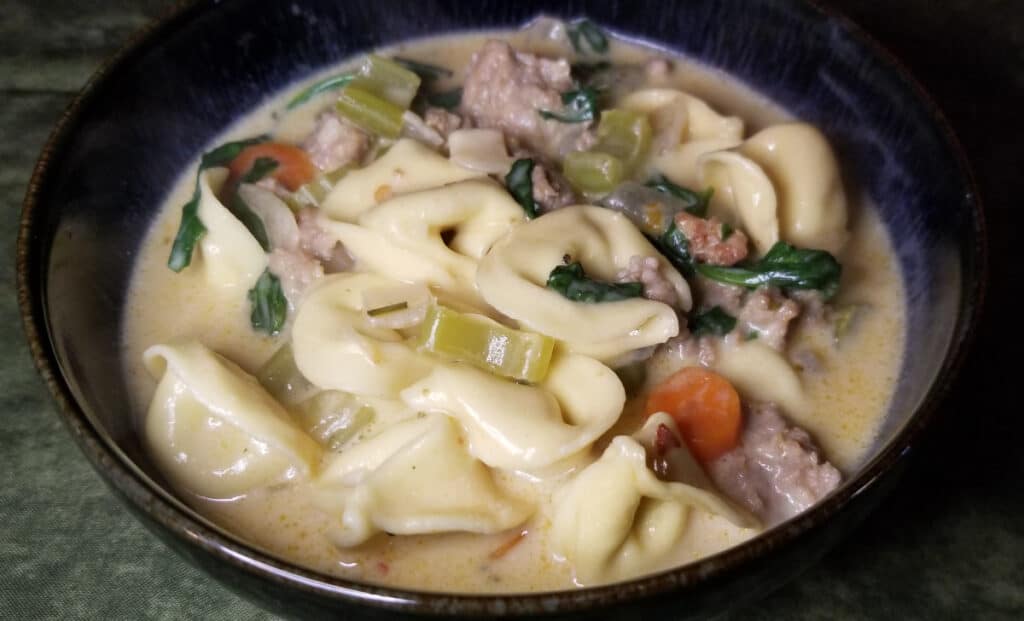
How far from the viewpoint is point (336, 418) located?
3059 mm

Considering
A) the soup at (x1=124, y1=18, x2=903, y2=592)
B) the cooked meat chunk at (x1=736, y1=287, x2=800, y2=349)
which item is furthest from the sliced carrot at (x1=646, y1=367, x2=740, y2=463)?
the cooked meat chunk at (x1=736, y1=287, x2=800, y2=349)

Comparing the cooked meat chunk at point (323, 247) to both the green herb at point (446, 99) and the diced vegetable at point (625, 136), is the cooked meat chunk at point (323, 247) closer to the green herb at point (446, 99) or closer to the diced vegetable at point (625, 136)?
the green herb at point (446, 99)

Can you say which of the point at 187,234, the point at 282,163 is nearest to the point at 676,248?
the point at 282,163

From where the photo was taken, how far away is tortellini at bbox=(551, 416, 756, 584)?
105 inches

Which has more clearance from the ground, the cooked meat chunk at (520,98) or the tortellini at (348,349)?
the cooked meat chunk at (520,98)

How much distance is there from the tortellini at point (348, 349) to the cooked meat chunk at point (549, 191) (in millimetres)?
677

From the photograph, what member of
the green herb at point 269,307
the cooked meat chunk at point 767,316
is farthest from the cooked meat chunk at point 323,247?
the cooked meat chunk at point 767,316

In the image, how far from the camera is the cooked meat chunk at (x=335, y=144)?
12.1 feet

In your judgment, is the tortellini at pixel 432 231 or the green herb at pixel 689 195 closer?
the tortellini at pixel 432 231

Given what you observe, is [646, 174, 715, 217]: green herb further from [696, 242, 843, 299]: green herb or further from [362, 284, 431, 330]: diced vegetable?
[362, 284, 431, 330]: diced vegetable

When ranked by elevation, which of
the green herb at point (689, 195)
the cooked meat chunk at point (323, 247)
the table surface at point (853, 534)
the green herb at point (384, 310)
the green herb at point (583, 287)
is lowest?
the table surface at point (853, 534)

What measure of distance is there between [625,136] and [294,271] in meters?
1.25

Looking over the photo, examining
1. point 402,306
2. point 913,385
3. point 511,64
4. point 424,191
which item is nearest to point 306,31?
point 511,64

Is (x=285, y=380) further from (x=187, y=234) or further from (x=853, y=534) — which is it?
(x=853, y=534)
